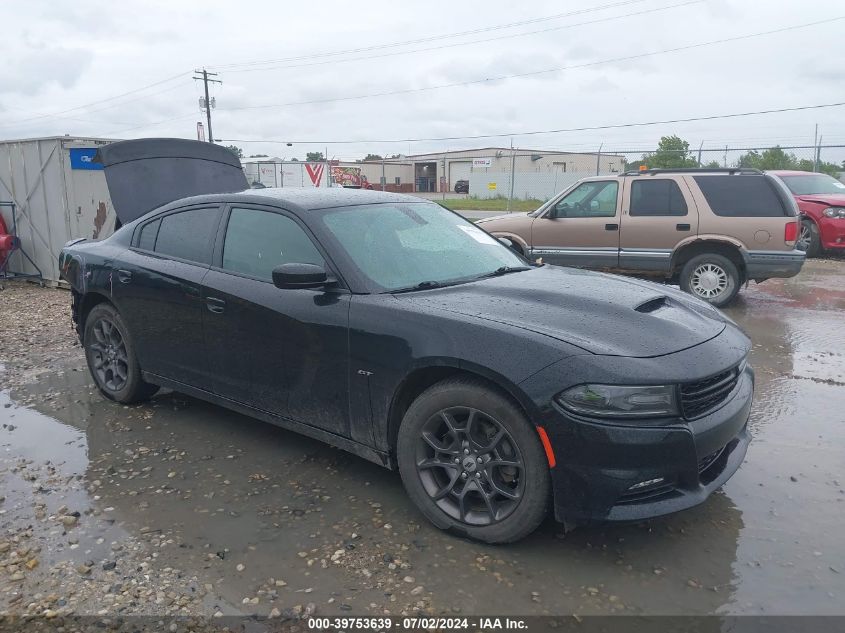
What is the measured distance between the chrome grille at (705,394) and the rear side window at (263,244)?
200cm

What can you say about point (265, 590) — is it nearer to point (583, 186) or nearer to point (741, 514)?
point (741, 514)

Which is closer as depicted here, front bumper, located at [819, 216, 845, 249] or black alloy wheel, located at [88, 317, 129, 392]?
black alloy wheel, located at [88, 317, 129, 392]

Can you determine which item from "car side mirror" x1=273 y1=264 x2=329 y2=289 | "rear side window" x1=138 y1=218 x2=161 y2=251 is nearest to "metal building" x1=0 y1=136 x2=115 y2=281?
"rear side window" x1=138 y1=218 x2=161 y2=251

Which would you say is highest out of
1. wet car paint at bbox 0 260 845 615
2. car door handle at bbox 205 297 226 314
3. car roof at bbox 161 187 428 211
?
car roof at bbox 161 187 428 211

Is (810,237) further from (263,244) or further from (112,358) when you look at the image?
(112,358)

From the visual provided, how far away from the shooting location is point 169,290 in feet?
14.9

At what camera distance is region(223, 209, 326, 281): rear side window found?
13.0ft

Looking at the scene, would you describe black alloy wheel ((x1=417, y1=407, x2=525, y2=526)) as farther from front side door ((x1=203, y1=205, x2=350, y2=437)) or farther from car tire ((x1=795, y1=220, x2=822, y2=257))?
car tire ((x1=795, y1=220, x2=822, y2=257))

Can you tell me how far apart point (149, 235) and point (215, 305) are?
1.14 metres

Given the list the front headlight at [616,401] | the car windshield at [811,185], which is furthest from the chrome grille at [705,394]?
the car windshield at [811,185]

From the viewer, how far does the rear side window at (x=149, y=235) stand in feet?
16.1

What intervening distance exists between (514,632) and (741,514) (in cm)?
152

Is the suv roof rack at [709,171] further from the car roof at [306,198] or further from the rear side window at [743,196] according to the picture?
the car roof at [306,198]

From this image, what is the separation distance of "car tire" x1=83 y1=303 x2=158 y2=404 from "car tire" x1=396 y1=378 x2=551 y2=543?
2.62 meters
